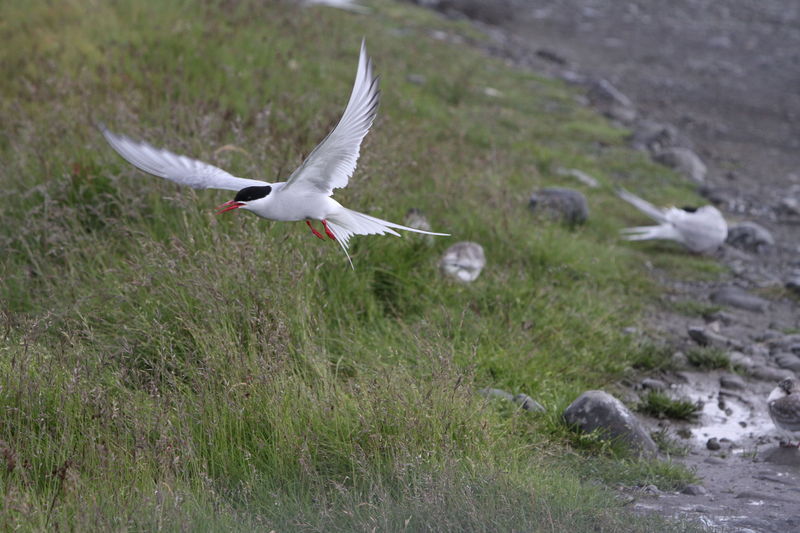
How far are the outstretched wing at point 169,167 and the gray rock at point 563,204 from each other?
3377 millimetres

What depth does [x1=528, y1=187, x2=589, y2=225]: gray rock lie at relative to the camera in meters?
6.36

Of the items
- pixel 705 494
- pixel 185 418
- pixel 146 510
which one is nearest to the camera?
pixel 146 510

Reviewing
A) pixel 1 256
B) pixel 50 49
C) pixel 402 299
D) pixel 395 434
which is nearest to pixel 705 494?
pixel 395 434

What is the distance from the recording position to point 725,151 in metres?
10.0

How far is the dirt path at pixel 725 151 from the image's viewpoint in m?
3.79

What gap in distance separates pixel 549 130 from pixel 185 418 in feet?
23.6

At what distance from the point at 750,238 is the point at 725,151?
333 centimetres

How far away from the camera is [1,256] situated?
15.3ft

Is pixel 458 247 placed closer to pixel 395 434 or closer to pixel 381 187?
pixel 381 187

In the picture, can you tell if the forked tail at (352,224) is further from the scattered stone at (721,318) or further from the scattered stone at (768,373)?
the scattered stone at (721,318)

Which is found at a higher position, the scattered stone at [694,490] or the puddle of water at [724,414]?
the scattered stone at [694,490]

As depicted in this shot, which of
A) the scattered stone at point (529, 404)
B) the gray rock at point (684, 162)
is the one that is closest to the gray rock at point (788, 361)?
the scattered stone at point (529, 404)

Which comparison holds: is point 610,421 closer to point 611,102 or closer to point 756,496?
point 756,496

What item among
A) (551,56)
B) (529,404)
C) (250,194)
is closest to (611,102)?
(551,56)
